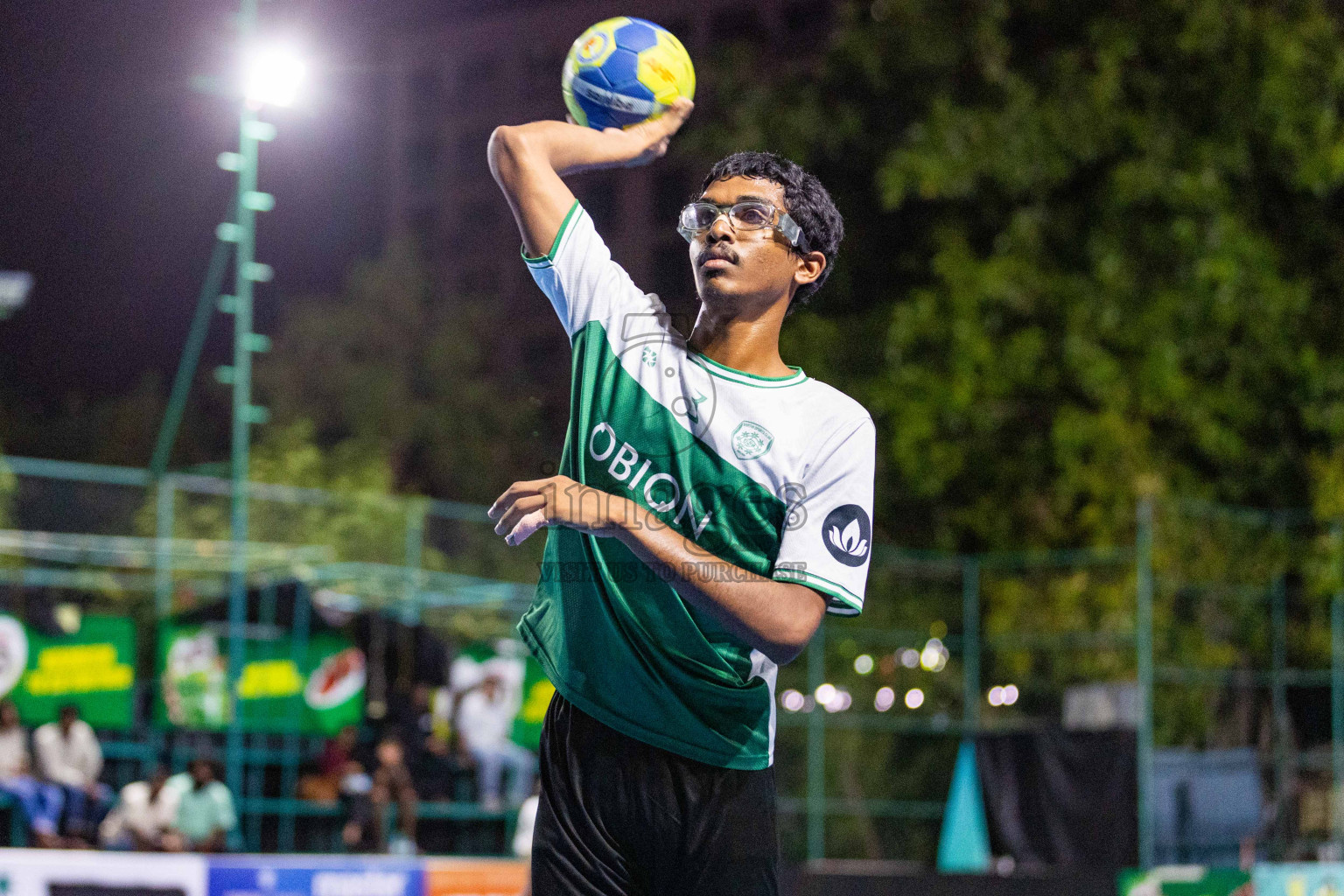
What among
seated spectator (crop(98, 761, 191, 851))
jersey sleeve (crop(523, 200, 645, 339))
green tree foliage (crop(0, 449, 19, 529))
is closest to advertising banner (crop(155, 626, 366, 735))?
seated spectator (crop(98, 761, 191, 851))

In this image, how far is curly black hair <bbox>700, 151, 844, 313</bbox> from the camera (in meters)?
3.04

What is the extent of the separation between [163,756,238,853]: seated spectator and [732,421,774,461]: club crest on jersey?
10.5 metres

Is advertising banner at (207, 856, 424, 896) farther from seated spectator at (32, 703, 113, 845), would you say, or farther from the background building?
the background building

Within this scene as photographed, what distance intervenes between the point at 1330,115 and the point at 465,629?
429 inches

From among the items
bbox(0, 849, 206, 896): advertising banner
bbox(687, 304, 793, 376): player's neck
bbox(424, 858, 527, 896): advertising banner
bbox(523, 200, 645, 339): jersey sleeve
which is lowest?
bbox(424, 858, 527, 896): advertising banner

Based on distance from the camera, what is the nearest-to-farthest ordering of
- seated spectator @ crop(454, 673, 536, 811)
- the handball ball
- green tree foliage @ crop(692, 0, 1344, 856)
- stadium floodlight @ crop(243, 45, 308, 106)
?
the handball ball, stadium floodlight @ crop(243, 45, 308, 106), seated spectator @ crop(454, 673, 536, 811), green tree foliage @ crop(692, 0, 1344, 856)

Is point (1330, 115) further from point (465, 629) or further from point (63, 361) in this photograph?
point (63, 361)

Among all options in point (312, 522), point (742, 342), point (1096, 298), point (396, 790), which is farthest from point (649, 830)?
point (312, 522)

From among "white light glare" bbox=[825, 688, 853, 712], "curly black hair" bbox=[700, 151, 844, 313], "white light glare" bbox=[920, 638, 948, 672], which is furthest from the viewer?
"white light glare" bbox=[920, 638, 948, 672]

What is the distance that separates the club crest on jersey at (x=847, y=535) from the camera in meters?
2.82

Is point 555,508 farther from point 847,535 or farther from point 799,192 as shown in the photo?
point 799,192

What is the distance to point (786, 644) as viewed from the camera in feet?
8.82

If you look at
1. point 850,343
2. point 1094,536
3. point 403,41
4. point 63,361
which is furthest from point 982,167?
point 403,41

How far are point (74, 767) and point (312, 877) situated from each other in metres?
5.31
